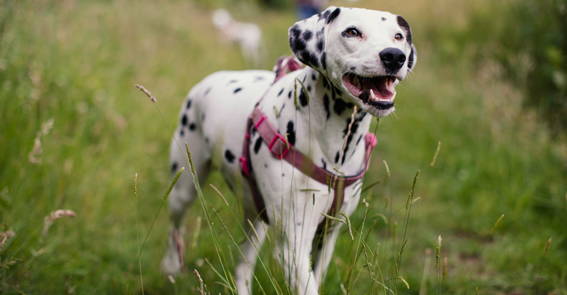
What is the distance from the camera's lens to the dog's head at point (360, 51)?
193 centimetres

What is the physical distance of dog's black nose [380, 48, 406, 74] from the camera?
1.90m

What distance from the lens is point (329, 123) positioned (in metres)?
2.25

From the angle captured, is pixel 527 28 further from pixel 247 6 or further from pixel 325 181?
pixel 247 6

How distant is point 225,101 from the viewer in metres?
2.94

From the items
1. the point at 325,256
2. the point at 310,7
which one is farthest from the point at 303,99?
the point at 310,7

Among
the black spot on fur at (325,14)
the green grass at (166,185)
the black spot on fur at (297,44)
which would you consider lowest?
the green grass at (166,185)

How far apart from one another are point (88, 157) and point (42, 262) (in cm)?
132

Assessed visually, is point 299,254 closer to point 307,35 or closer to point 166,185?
point 307,35

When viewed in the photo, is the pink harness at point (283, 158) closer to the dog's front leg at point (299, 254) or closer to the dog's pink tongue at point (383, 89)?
the dog's front leg at point (299, 254)

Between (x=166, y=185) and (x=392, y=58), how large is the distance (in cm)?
Result: 294

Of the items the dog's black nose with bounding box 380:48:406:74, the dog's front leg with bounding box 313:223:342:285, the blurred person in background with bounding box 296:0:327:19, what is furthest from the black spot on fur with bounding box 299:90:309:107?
the blurred person in background with bounding box 296:0:327:19

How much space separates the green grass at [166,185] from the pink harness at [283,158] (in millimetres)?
166

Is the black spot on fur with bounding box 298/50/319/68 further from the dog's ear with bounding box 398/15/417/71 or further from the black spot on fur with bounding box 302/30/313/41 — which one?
the dog's ear with bounding box 398/15/417/71

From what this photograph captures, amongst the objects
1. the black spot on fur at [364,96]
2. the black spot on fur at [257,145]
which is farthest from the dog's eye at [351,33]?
the black spot on fur at [257,145]
